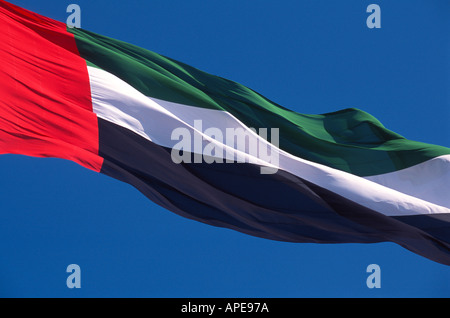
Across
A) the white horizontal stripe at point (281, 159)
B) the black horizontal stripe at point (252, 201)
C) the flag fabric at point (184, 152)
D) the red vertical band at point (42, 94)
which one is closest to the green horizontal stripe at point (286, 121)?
the flag fabric at point (184, 152)

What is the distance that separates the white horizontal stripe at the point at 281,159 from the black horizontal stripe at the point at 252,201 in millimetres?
149

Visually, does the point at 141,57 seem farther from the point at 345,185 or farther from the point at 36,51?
the point at 345,185

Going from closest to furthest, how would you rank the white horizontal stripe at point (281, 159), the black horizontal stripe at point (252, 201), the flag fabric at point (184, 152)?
1. the flag fabric at point (184, 152)
2. the black horizontal stripe at point (252, 201)
3. the white horizontal stripe at point (281, 159)

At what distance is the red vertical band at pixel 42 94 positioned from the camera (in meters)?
8.75

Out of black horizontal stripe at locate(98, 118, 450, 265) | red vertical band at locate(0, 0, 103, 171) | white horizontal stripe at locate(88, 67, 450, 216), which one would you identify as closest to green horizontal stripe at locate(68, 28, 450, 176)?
white horizontal stripe at locate(88, 67, 450, 216)

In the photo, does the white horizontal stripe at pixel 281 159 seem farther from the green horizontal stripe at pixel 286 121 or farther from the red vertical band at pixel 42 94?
the red vertical band at pixel 42 94

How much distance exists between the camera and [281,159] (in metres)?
10.4

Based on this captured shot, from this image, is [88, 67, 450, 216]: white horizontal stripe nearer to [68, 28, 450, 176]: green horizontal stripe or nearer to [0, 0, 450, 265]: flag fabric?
[0, 0, 450, 265]: flag fabric

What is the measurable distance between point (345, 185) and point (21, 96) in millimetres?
3192

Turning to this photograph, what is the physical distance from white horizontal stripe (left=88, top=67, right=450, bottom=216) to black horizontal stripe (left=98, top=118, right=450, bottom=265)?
5.9 inches

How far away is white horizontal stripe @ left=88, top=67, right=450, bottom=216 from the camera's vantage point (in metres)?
9.45

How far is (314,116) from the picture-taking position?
11359mm

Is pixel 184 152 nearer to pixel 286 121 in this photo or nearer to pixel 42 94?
pixel 42 94

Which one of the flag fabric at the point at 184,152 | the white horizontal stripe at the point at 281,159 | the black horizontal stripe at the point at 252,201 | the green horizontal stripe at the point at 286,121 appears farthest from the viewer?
the green horizontal stripe at the point at 286,121
